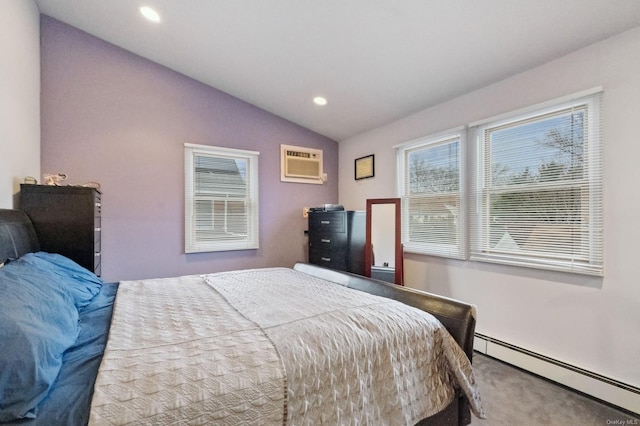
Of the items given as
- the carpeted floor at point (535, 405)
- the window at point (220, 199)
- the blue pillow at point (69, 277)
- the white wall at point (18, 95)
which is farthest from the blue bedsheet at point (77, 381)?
the window at point (220, 199)

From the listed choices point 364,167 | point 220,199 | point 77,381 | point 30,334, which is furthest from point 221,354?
point 364,167

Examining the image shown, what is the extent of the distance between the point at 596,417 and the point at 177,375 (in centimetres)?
237

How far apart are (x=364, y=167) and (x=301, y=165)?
87 centimetres

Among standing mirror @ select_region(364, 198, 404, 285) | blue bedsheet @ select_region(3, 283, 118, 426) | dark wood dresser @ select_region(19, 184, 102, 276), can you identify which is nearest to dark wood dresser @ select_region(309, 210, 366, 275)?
standing mirror @ select_region(364, 198, 404, 285)

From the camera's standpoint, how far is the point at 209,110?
3.42 metres

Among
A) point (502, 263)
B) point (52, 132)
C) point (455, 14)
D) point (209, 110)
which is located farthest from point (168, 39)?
point (502, 263)

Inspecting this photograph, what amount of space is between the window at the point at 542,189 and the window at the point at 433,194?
17cm

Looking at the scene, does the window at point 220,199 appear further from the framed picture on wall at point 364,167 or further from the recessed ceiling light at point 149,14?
the framed picture on wall at point 364,167

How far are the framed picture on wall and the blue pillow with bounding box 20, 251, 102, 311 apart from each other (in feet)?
9.82

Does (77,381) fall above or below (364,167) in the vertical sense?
below

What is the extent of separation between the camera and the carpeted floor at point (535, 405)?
67.1 inches

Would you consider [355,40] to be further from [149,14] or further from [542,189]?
[542,189]

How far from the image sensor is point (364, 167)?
3.88 meters

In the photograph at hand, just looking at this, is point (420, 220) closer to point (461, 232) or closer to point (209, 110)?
point (461, 232)
